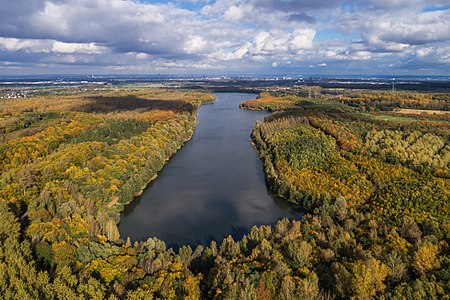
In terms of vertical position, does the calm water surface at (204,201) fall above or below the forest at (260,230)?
below

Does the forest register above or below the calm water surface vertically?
above

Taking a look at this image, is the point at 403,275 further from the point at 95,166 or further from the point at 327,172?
the point at 95,166

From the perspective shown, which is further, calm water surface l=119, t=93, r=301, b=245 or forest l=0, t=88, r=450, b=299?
calm water surface l=119, t=93, r=301, b=245

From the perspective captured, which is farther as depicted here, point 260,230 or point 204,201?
point 204,201

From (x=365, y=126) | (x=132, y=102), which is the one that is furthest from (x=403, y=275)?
(x=132, y=102)
